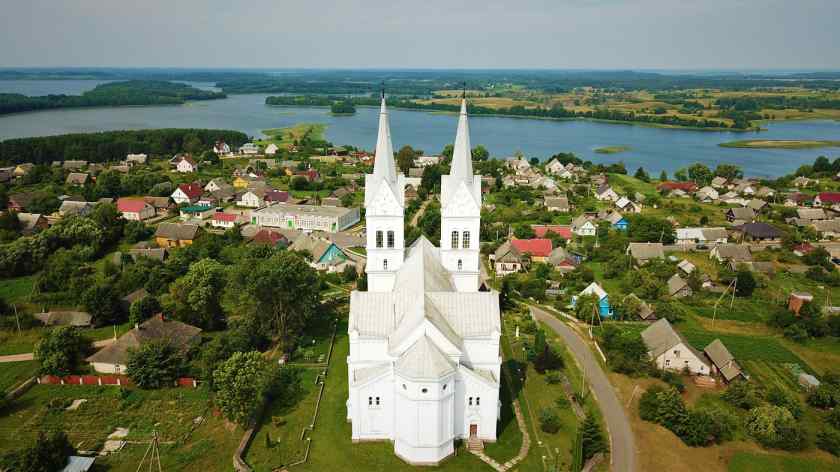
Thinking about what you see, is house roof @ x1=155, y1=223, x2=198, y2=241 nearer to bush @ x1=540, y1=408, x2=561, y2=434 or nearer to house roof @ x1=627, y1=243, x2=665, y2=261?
bush @ x1=540, y1=408, x2=561, y2=434

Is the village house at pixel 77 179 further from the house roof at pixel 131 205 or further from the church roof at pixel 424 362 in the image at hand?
the church roof at pixel 424 362

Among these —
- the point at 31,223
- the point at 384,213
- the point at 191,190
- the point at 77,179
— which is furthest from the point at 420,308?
the point at 77,179

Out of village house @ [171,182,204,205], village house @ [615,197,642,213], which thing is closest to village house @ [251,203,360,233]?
village house @ [171,182,204,205]

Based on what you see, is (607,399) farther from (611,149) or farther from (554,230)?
(611,149)

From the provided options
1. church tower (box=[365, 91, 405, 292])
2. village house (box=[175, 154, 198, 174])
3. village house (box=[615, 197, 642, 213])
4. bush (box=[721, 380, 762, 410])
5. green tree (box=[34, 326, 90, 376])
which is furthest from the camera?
village house (box=[175, 154, 198, 174])

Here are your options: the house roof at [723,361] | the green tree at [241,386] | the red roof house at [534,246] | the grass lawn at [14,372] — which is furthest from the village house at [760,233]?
the grass lawn at [14,372]

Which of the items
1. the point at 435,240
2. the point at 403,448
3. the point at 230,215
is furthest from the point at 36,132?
the point at 403,448
